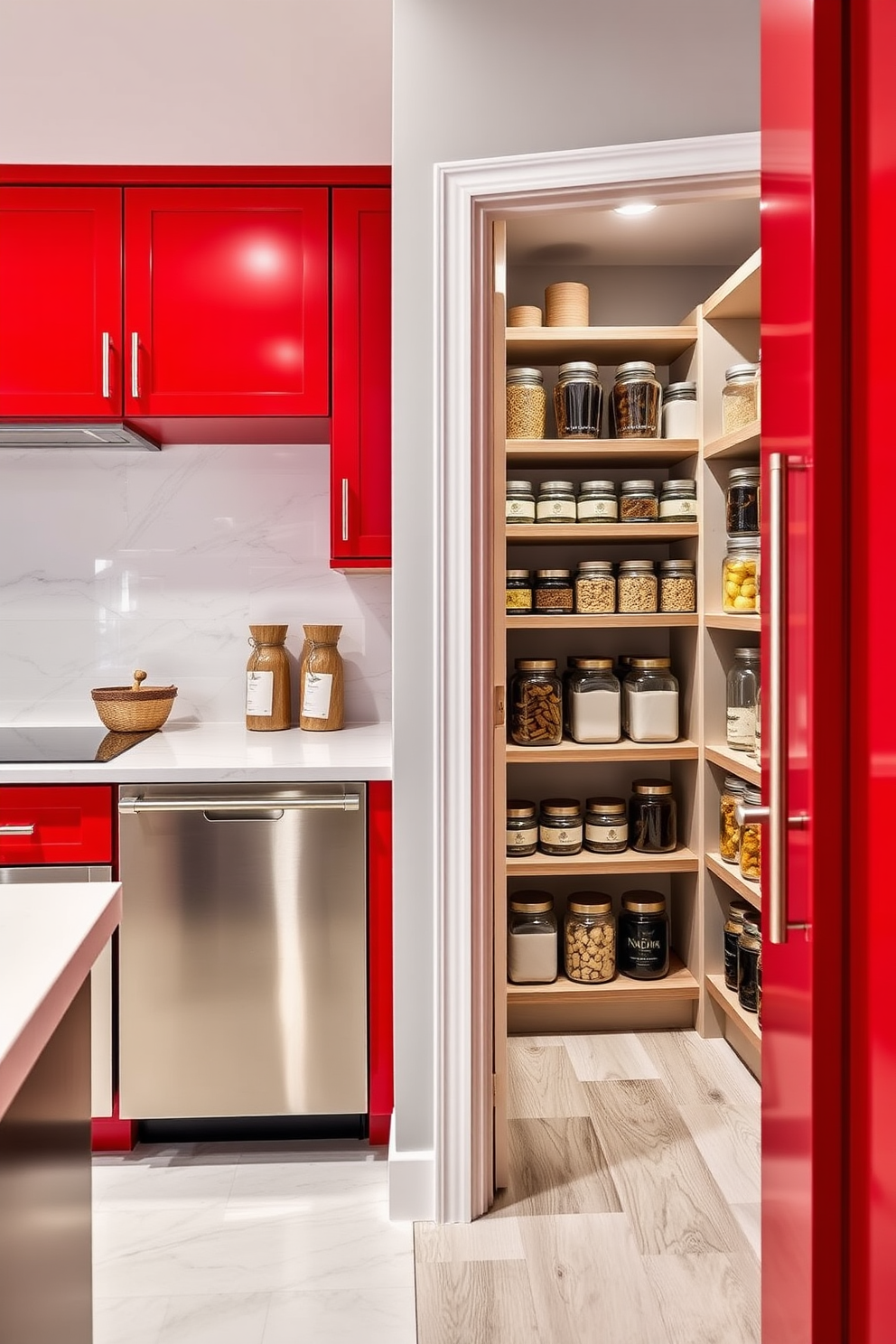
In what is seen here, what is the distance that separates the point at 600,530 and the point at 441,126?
1237 millimetres

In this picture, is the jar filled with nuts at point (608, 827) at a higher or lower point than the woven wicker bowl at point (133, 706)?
lower

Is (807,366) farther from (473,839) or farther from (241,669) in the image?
(241,669)

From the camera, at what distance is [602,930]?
2902mm

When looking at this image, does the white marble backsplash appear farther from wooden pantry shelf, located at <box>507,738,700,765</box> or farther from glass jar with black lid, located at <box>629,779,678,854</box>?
glass jar with black lid, located at <box>629,779,678,854</box>

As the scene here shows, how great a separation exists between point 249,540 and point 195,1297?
1877 millimetres

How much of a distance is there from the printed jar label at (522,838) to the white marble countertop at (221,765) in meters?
0.57

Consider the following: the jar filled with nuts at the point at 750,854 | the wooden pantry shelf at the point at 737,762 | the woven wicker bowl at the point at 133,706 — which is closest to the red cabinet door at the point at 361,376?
the woven wicker bowl at the point at 133,706

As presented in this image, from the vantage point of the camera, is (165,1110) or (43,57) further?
(165,1110)

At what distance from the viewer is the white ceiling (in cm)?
265

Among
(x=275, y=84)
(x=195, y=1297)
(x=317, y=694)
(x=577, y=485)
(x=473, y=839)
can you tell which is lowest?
(x=195, y=1297)

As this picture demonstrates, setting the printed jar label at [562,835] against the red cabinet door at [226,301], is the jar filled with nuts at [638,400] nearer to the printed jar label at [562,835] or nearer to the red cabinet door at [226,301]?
the red cabinet door at [226,301]

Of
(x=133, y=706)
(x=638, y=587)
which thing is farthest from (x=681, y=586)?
(x=133, y=706)

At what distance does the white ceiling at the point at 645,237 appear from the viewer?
8.70 ft

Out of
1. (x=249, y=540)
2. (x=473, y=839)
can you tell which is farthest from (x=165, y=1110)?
(x=249, y=540)
